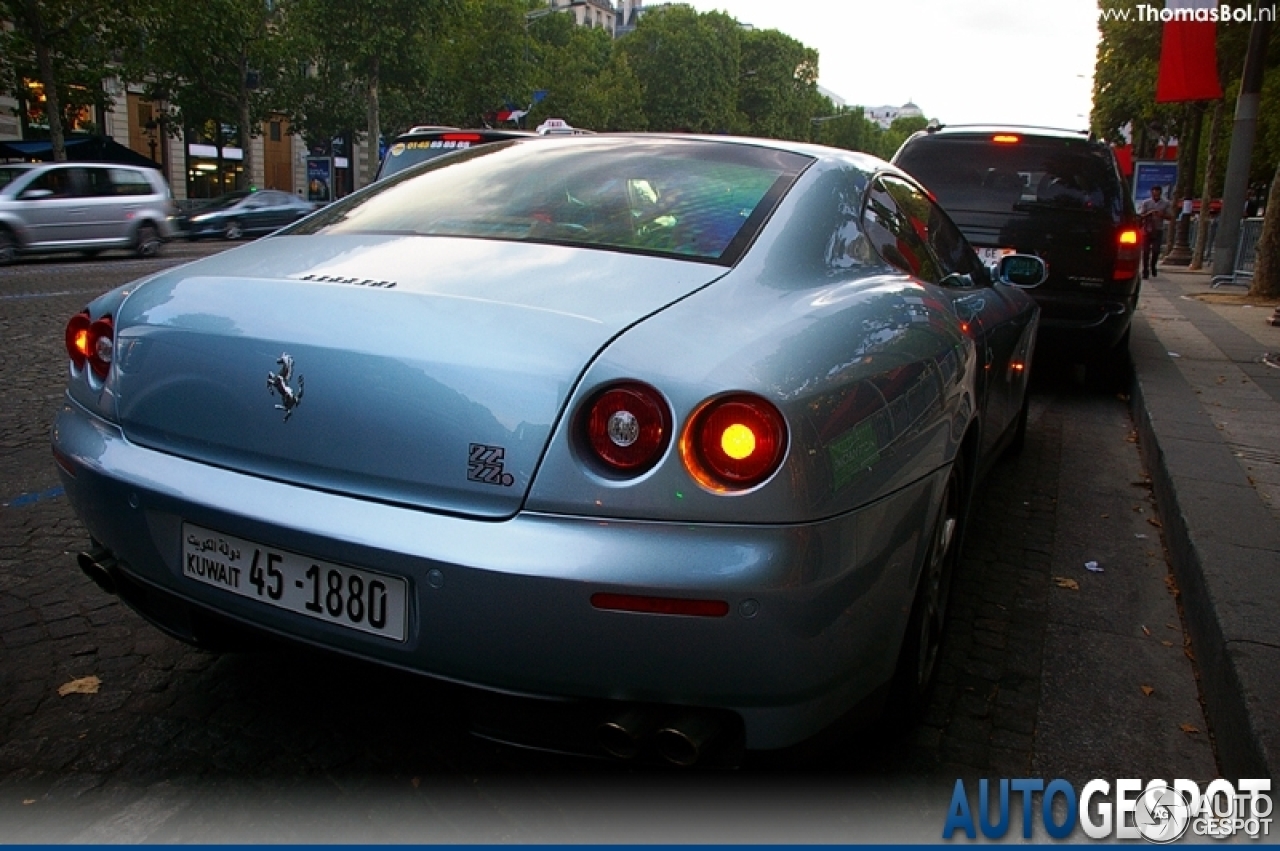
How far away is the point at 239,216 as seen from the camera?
2730 centimetres

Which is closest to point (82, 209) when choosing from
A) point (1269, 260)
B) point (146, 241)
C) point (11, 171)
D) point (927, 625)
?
point (146, 241)

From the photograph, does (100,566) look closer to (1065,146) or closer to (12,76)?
(1065,146)

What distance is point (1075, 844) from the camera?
2.47 meters

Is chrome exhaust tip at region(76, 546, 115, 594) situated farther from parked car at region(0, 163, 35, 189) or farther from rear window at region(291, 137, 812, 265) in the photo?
parked car at region(0, 163, 35, 189)

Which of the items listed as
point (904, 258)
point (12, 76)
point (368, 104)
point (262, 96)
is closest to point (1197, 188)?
point (368, 104)

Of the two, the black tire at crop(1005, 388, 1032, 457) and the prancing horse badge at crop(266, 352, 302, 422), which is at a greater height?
the prancing horse badge at crop(266, 352, 302, 422)

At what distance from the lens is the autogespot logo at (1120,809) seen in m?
2.45

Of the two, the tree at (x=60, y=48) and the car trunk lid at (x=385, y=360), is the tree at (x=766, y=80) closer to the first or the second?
the tree at (x=60, y=48)

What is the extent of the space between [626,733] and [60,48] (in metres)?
33.9

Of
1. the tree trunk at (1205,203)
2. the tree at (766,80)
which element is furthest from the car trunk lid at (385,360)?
A: the tree at (766,80)

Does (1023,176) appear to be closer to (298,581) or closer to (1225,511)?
(1225,511)

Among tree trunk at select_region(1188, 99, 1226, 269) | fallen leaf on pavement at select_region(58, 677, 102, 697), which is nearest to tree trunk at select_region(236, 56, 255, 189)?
tree trunk at select_region(1188, 99, 1226, 269)

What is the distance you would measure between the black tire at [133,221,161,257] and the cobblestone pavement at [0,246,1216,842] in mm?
17904

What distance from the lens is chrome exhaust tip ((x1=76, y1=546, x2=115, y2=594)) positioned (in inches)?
101
